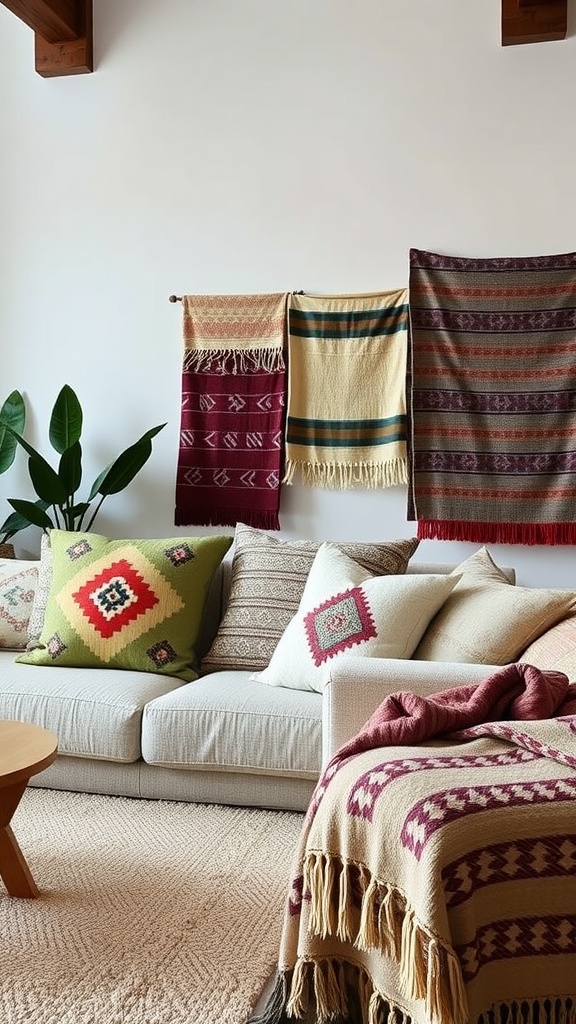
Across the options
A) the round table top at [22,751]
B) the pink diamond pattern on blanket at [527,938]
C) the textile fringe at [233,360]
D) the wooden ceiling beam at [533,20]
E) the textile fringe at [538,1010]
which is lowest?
the textile fringe at [538,1010]

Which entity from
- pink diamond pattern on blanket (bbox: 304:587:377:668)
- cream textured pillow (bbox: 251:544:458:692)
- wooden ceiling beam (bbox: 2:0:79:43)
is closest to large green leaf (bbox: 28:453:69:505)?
cream textured pillow (bbox: 251:544:458:692)

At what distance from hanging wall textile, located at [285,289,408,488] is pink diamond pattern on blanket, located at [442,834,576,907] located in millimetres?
2357

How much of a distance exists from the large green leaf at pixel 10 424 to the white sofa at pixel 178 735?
1280 millimetres

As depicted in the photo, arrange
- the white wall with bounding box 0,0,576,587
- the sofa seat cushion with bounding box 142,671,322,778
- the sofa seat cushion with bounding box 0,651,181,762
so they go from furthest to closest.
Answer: the white wall with bounding box 0,0,576,587 < the sofa seat cushion with bounding box 0,651,181,762 < the sofa seat cushion with bounding box 142,671,322,778

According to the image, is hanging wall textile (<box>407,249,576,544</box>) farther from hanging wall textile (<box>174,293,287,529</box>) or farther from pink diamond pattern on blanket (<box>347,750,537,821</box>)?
pink diamond pattern on blanket (<box>347,750,537,821</box>)

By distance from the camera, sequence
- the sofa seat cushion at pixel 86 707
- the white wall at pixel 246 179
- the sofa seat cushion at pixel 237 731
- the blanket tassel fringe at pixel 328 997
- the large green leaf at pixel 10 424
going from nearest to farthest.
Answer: the blanket tassel fringe at pixel 328 997 < the sofa seat cushion at pixel 237 731 < the sofa seat cushion at pixel 86 707 < the white wall at pixel 246 179 < the large green leaf at pixel 10 424

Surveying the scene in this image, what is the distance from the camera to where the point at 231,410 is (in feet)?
12.9

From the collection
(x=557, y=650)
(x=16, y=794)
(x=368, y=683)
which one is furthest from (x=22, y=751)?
(x=557, y=650)

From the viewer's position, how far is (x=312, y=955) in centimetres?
159

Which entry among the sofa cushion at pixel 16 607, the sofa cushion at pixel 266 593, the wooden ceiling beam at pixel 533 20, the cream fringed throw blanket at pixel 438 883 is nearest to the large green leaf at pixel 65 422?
the sofa cushion at pixel 16 607

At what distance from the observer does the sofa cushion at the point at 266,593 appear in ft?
10.0

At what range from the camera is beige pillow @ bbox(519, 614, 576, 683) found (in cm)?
216

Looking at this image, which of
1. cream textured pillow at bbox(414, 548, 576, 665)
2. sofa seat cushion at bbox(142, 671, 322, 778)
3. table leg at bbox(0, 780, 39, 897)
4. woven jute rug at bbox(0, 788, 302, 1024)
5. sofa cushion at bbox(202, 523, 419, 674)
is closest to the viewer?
woven jute rug at bbox(0, 788, 302, 1024)

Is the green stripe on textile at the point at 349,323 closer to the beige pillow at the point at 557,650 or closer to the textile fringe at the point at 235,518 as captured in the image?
the textile fringe at the point at 235,518
